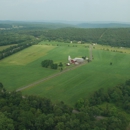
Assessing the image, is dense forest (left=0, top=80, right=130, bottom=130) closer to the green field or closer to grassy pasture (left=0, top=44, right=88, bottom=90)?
the green field

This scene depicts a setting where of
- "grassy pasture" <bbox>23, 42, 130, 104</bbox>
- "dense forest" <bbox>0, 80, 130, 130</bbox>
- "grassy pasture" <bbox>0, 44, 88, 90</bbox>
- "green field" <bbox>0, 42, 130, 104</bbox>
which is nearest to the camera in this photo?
"dense forest" <bbox>0, 80, 130, 130</bbox>

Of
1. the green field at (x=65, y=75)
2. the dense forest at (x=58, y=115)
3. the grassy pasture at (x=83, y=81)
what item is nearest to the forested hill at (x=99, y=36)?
the green field at (x=65, y=75)

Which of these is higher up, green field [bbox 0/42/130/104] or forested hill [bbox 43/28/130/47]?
forested hill [bbox 43/28/130/47]

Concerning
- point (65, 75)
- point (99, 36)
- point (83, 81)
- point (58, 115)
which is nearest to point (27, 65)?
point (65, 75)

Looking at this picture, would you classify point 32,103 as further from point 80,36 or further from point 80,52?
point 80,36

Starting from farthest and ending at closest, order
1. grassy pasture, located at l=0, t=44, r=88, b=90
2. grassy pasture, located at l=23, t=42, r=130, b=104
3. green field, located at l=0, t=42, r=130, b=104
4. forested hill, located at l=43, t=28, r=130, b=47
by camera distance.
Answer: forested hill, located at l=43, t=28, r=130, b=47
grassy pasture, located at l=0, t=44, r=88, b=90
green field, located at l=0, t=42, r=130, b=104
grassy pasture, located at l=23, t=42, r=130, b=104

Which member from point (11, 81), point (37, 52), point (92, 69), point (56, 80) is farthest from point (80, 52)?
point (11, 81)

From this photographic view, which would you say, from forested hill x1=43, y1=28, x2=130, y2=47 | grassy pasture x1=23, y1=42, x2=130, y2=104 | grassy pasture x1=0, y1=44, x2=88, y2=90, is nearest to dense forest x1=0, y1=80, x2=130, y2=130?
grassy pasture x1=23, y1=42, x2=130, y2=104

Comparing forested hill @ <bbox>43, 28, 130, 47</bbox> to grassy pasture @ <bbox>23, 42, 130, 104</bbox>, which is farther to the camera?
forested hill @ <bbox>43, 28, 130, 47</bbox>
